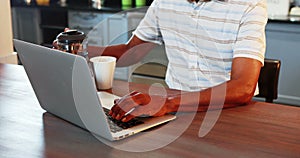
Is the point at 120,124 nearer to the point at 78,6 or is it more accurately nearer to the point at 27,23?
the point at 78,6

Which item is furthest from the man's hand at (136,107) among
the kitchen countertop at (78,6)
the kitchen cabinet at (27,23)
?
the kitchen cabinet at (27,23)

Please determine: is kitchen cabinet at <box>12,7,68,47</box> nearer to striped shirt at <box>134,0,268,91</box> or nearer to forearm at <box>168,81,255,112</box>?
striped shirt at <box>134,0,268,91</box>

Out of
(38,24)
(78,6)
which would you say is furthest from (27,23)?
(78,6)

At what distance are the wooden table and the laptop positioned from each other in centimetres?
4

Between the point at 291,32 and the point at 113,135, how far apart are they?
85.0 inches

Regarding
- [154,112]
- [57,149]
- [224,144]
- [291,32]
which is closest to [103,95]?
[154,112]

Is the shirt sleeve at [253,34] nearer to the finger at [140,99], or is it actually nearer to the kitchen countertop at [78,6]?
the finger at [140,99]

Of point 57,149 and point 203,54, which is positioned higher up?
point 203,54

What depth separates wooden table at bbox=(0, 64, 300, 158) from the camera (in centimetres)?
88

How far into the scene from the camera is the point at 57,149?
90cm

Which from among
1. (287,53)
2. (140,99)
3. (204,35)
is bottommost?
(287,53)

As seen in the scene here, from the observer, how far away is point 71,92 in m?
0.93

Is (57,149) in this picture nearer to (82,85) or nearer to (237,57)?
(82,85)

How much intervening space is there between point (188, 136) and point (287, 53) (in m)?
2.11
